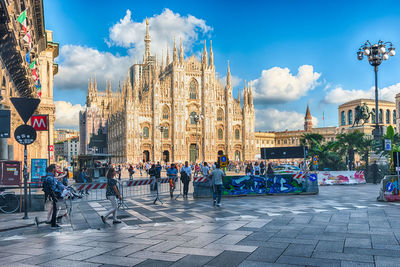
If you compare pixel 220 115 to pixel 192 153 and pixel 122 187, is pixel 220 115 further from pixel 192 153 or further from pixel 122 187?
pixel 122 187

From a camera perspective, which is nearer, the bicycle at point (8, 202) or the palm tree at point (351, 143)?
the bicycle at point (8, 202)

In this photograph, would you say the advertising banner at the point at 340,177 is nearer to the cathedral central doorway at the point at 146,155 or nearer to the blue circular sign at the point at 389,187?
the blue circular sign at the point at 389,187

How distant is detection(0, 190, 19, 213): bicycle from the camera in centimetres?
1057

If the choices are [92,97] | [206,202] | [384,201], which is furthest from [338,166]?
[92,97]

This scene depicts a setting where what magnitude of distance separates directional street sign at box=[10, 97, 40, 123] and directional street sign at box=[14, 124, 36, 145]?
0.80 feet

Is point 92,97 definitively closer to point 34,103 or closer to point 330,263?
point 34,103

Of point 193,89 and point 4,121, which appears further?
point 193,89

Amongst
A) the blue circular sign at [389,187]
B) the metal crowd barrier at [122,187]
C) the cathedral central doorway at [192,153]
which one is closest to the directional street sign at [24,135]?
the metal crowd barrier at [122,187]

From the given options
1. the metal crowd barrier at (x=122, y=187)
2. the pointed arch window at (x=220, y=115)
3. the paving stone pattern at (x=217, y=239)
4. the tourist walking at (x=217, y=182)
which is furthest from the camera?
the pointed arch window at (x=220, y=115)

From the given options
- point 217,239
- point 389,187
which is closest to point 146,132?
point 389,187

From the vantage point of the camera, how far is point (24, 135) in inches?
385

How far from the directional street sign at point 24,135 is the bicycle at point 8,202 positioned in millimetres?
1929

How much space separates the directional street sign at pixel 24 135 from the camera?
382 inches

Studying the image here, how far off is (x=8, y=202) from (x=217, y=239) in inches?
277
